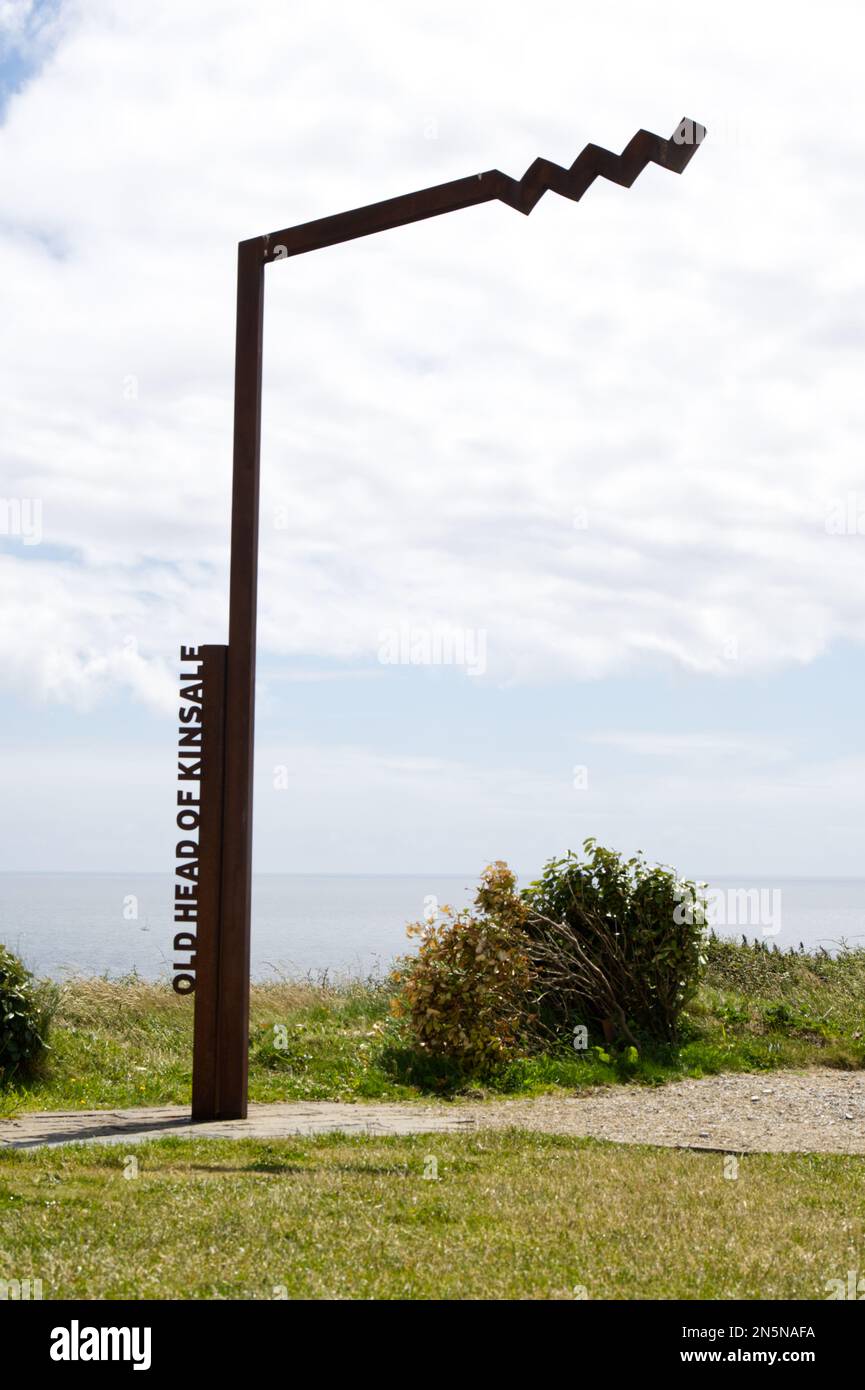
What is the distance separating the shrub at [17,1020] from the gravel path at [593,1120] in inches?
41.9

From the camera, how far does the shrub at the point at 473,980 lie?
992 cm

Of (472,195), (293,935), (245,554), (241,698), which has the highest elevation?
(472,195)

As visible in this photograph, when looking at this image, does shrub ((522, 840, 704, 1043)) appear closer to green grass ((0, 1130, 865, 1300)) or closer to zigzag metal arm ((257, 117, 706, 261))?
green grass ((0, 1130, 865, 1300))

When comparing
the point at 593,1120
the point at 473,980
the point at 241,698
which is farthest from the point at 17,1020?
the point at 593,1120

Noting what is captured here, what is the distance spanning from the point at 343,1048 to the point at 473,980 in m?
1.39

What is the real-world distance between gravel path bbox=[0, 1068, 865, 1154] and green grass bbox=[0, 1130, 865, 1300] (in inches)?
21.3

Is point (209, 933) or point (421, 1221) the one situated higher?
point (209, 933)

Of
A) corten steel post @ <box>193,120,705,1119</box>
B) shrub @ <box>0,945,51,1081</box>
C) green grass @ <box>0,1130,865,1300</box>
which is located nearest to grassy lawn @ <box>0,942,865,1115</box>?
shrub @ <box>0,945,51,1081</box>

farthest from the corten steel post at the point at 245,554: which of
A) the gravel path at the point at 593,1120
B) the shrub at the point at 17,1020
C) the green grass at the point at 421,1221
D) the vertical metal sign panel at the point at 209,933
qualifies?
the shrub at the point at 17,1020

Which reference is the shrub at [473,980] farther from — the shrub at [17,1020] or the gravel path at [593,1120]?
the shrub at [17,1020]

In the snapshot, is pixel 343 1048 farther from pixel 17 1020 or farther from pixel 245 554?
pixel 245 554

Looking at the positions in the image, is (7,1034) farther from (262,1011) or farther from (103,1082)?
(262,1011)

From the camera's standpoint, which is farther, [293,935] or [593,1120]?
[293,935]

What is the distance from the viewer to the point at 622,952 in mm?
11266
